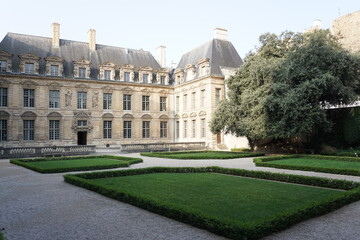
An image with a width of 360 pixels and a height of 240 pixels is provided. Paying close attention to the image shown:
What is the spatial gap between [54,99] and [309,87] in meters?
23.9

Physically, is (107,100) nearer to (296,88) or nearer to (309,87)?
(296,88)

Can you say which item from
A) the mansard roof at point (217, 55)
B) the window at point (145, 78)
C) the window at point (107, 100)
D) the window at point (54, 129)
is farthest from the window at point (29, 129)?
the mansard roof at point (217, 55)

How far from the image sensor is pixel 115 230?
5297mm

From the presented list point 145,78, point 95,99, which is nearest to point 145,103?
point 145,78

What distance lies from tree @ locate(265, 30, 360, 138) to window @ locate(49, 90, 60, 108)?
21.2m

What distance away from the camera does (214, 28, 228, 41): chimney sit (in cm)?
3300

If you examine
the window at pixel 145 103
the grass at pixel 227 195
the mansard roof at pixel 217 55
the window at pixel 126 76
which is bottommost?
the grass at pixel 227 195

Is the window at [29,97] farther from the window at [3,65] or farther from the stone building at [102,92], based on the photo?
the window at [3,65]

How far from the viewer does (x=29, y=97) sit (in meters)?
29.2

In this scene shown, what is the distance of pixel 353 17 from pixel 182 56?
18.8 meters

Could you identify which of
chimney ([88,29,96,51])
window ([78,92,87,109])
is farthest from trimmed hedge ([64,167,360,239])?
chimney ([88,29,96,51])

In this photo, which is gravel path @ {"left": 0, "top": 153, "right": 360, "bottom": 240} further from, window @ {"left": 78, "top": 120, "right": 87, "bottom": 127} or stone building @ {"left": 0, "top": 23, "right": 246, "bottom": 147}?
window @ {"left": 78, "top": 120, "right": 87, "bottom": 127}

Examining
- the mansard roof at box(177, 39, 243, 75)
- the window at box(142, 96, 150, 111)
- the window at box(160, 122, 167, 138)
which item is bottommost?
the window at box(160, 122, 167, 138)

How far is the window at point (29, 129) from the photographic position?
28827 mm
